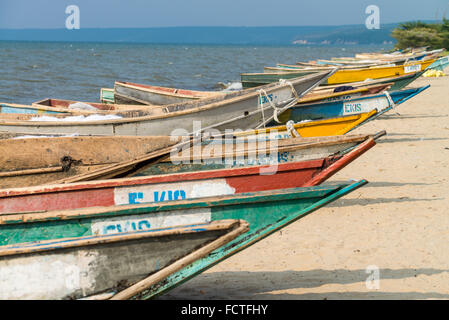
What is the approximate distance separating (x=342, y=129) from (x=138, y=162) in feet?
13.6

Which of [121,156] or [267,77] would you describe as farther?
[267,77]

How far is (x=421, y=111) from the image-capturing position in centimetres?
1447

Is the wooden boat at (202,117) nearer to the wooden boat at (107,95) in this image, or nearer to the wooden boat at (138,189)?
the wooden boat at (138,189)

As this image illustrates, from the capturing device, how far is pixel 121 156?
19.7 ft

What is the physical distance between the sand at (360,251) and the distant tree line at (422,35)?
105 ft

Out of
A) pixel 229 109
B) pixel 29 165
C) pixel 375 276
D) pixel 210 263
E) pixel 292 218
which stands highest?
pixel 229 109

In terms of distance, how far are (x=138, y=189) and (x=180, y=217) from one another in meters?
1.06

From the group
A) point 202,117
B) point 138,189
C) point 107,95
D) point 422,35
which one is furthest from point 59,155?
point 422,35

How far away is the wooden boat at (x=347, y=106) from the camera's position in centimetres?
1008

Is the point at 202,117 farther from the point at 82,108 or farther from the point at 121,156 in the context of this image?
the point at 82,108

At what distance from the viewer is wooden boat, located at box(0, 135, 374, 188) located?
5.78 meters

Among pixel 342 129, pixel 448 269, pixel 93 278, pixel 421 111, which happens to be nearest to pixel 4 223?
pixel 93 278

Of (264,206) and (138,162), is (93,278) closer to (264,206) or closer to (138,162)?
(264,206)

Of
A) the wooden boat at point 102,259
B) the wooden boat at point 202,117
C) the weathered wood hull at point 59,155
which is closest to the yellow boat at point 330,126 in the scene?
the wooden boat at point 202,117
